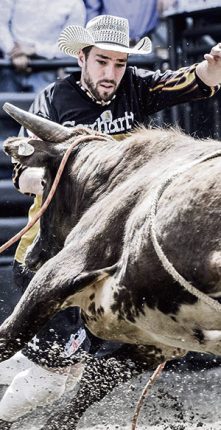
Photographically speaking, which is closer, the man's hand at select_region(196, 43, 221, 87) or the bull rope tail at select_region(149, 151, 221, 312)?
the bull rope tail at select_region(149, 151, 221, 312)

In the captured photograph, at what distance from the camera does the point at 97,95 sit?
228 inches

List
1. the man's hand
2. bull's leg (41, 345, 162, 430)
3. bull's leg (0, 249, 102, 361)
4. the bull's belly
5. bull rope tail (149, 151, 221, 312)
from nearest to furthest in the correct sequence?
bull rope tail (149, 151, 221, 312) < the bull's belly < bull's leg (0, 249, 102, 361) < bull's leg (41, 345, 162, 430) < the man's hand

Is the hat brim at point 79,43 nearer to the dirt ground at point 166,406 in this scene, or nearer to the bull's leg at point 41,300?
the bull's leg at point 41,300

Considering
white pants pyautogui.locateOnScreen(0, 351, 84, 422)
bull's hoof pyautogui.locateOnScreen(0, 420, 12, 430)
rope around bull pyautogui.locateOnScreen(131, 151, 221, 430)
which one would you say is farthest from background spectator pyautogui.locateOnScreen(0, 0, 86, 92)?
rope around bull pyautogui.locateOnScreen(131, 151, 221, 430)

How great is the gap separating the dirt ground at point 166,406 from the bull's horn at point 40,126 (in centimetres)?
140

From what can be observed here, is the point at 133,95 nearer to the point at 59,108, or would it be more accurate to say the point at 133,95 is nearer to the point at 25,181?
the point at 59,108

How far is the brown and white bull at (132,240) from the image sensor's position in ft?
13.5

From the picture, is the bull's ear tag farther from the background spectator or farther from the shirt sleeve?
the background spectator

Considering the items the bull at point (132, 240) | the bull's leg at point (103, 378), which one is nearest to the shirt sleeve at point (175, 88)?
the bull at point (132, 240)

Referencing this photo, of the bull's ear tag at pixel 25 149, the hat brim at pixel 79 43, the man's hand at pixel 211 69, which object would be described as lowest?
the bull's ear tag at pixel 25 149

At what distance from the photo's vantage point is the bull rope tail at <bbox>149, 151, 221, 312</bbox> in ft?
13.2

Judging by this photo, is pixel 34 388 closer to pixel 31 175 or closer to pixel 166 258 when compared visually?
pixel 31 175

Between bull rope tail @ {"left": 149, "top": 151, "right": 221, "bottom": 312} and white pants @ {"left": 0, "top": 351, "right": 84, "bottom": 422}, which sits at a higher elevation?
bull rope tail @ {"left": 149, "top": 151, "right": 221, "bottom": 312}

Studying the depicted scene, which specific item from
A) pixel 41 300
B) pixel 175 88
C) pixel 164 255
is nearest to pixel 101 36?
pixel 175 88
